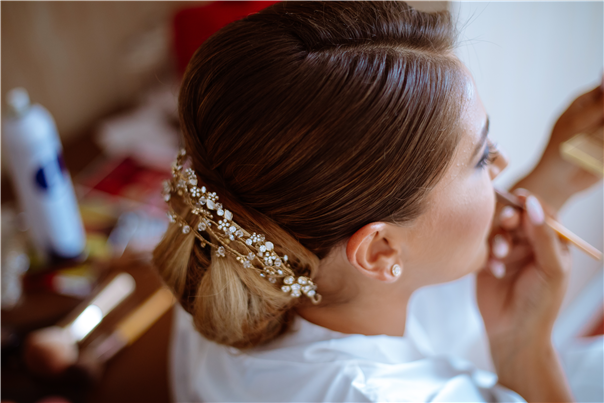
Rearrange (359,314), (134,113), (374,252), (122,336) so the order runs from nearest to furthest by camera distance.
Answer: (374,252) < (359,314) < (122,336) < (134,113)

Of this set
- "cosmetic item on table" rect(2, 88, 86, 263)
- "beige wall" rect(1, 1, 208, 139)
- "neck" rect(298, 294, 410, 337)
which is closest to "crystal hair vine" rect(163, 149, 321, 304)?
"neck" rect(298, 294, 410, 337)

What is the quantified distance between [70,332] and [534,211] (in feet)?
2.44

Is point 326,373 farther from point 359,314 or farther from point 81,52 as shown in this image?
point 81,52

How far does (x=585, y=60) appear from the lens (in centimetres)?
80

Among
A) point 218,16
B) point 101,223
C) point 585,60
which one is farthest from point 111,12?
point 585,60

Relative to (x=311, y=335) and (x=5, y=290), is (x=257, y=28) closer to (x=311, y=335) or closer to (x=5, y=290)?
(x=311, y=335)

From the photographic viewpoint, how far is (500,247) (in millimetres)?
744

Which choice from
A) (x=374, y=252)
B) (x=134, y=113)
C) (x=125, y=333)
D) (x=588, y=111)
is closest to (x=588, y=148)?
(x=588, y=111)

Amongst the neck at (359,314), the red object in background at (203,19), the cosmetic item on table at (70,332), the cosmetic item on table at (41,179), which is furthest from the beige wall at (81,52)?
the neck at (359,314)

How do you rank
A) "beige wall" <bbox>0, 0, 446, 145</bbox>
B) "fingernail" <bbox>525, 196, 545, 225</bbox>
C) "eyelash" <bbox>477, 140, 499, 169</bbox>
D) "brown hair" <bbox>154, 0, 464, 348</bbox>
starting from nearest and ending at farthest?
"brown hair" <bbox>154, 0, 464, 348</bbox>
"eyelash" <bbox>477, 140, 499, 169</bbox>
"fingernail" <bbox>525, 196, 545, 225</bbox>
"beige wall" <bbox>0, 0, 446, 145</bbox>

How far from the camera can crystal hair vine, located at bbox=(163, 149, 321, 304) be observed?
493 mm

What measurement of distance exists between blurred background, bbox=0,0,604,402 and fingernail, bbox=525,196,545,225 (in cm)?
13

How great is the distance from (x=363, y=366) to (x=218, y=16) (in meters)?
0.82

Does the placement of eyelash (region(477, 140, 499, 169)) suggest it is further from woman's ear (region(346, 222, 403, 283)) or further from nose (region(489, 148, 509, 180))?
woman's ear (region(346, 222, 403, 283))
